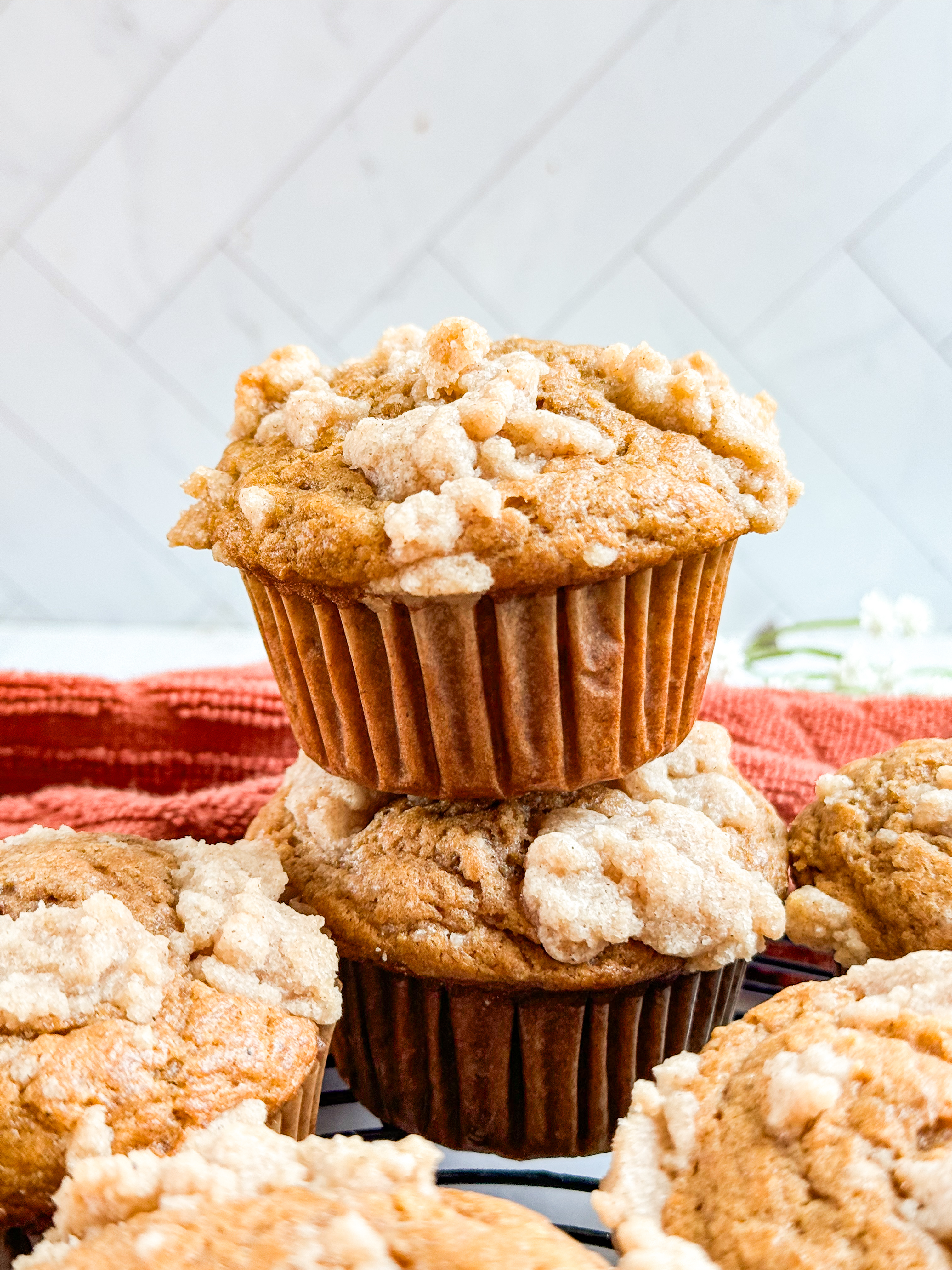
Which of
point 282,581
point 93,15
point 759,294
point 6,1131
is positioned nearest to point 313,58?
point 93,15

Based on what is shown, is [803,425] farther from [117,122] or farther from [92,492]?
[92,492]

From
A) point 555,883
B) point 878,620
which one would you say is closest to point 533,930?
point 555,883

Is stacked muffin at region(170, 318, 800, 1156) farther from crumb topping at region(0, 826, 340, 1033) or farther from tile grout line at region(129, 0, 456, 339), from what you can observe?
tile grout line at region(129, 0, 456, 339)

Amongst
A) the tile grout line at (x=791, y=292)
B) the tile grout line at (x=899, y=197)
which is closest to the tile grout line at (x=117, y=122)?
the tile grout line at (x=791, y=292)

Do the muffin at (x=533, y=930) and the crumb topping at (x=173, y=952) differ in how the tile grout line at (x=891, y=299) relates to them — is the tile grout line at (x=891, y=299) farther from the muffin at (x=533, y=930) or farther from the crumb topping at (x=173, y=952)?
the crumb topping at (x=173, y=952)

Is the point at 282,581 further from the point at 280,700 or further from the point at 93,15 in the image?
the point at 93,15
